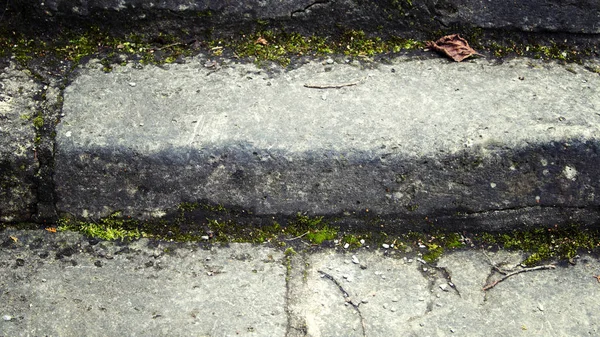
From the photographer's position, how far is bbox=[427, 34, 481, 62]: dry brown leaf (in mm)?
2512

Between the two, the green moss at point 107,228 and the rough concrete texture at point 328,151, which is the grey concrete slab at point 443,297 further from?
the green moss at point 107,228

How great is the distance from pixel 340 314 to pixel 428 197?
55cm

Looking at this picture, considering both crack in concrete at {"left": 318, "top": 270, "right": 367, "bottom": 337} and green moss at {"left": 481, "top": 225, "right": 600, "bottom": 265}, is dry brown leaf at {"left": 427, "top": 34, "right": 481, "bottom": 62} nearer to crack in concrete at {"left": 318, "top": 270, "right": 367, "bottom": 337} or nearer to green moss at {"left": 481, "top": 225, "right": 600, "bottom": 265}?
green moss at {"left": 481, "top": 225, "right": 600, "bottom": 265}

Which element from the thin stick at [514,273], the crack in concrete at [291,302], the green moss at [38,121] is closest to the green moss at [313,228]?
the crack in concrete at [291,302]

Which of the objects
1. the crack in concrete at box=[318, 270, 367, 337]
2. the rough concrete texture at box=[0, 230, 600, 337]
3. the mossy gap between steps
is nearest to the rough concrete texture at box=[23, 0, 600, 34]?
the mossy gap between steps

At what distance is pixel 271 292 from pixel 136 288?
1.48ft

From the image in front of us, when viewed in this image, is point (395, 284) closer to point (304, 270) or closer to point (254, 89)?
point (304, 270)

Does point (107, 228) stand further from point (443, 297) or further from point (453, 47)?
point (453, 47)

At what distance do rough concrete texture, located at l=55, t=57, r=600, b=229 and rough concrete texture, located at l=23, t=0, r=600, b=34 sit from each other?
364 millimetres

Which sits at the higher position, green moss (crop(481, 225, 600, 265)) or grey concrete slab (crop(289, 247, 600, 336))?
green moss (crop(481, 225, 600, 265))

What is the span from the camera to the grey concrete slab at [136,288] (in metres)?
1.93

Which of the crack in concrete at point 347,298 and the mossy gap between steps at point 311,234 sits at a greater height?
the mossy gap between steps at point 311,234

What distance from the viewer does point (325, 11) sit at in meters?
2.53

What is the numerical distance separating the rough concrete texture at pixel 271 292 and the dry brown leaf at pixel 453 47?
82 centimetres
